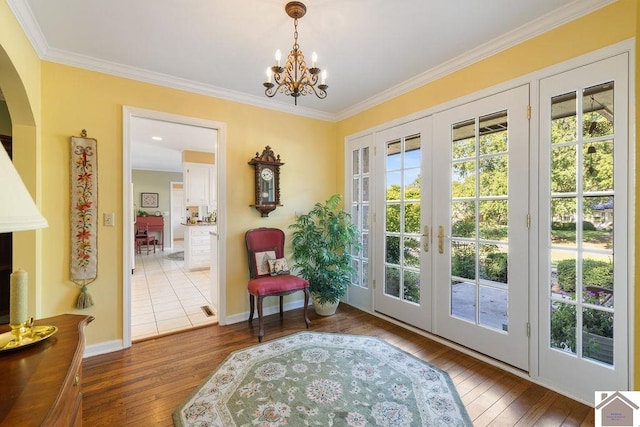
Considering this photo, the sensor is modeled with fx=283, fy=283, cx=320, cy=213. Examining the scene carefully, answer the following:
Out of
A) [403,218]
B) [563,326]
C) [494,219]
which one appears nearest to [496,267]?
[494,219]

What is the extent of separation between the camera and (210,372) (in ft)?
7.24

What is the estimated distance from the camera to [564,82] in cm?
193

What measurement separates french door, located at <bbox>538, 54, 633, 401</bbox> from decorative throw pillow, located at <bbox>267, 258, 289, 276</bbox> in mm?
2303

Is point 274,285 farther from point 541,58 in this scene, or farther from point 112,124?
point 541,58

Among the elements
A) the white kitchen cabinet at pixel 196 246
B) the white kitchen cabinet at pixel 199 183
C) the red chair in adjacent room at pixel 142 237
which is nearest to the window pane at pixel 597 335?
the white kitchen cabinet at pixel 196 246

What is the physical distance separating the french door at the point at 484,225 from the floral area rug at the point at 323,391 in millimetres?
600

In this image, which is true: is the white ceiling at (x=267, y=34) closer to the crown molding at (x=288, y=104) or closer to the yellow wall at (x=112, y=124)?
the crown molding at (x=288, y=104)

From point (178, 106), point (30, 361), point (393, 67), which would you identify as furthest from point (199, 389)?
point (393, 67)

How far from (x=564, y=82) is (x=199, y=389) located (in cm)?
329

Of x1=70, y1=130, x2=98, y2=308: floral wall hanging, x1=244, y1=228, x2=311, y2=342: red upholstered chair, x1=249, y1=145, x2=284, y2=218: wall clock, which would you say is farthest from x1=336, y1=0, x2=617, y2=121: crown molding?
x1=70, y1=130, x2=98, y2=308: floral wall hanging

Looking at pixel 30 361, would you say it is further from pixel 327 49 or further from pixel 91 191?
pixel 327 49

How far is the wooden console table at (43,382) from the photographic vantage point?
2.29 ft

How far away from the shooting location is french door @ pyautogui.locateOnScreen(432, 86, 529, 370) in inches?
85.0

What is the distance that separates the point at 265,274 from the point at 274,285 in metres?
0.30
